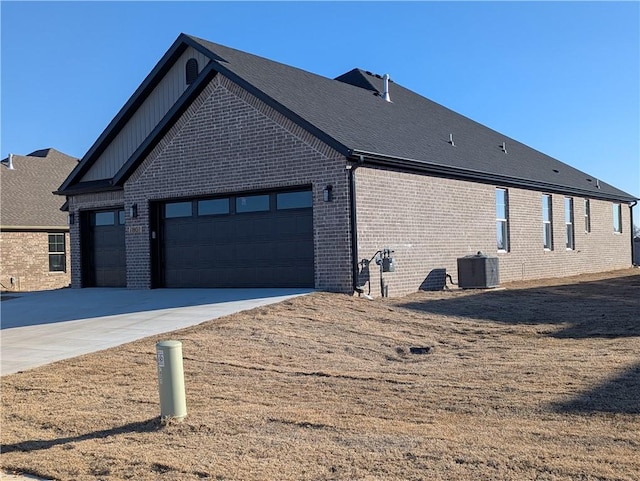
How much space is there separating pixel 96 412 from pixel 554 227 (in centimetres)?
2116

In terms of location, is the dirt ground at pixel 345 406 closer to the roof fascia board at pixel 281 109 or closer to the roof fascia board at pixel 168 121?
the roof fascia board at pixel 281 109

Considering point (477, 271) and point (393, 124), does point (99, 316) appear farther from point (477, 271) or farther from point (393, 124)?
point (393, 124)

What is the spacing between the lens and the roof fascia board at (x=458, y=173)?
1571 cm

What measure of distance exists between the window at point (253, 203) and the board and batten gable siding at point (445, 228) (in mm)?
2861

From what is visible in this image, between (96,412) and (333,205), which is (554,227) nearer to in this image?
(333,205)

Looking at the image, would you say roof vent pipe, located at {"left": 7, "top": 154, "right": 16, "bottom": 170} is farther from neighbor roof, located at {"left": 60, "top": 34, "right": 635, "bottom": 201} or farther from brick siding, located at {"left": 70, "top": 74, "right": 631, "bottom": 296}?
brick siding, located at {"left": 70, "top": 74, "right": 631, "bottom": 296}

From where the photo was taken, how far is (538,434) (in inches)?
225

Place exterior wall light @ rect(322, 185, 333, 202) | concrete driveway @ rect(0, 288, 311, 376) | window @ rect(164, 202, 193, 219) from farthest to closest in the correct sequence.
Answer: window @ rect(164, 202, 193, 219) < exterior wall light @ rect(322, 185, 333, 202) < concrete driveway @ rect(0, 288, 311, 376)

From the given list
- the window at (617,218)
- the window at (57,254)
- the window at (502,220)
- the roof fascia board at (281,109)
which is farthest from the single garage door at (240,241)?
the window at (617,218)

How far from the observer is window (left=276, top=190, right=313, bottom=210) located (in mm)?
16438

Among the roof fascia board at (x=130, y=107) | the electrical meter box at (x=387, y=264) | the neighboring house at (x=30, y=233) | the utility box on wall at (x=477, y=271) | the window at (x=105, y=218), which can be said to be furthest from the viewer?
the neighboring house at (x=30, y=233)

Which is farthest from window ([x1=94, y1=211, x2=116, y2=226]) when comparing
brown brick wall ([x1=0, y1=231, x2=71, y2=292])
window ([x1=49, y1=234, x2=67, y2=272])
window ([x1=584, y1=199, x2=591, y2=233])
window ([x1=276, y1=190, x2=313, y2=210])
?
window ([x1=584, y1=199, x2=591, y2=233])

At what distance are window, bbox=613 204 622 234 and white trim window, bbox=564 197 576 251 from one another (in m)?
5.98

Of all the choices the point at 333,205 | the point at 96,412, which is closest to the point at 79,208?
the point at 333,205
